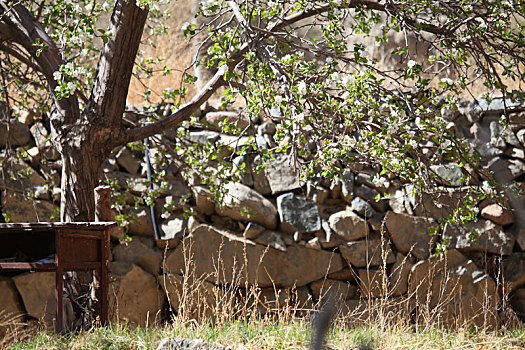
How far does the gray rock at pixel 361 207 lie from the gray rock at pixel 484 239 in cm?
86

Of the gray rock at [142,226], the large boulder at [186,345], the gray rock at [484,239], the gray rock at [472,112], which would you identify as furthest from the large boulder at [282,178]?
the large boulder at [186,345]

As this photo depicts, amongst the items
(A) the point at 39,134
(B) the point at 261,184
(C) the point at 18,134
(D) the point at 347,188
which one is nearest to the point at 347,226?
(D) the point at 347,188

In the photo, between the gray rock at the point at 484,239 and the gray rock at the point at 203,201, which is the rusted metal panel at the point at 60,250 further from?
the gray rock at the point at 484,239

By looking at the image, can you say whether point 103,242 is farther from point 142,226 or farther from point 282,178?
point 282,178

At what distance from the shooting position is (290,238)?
20.4 ft

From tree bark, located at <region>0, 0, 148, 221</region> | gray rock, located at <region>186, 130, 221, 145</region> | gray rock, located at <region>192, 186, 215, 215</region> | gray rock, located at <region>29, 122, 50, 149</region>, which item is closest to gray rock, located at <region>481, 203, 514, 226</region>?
gray rock, located at <region>192, 186, 215, 215</region>

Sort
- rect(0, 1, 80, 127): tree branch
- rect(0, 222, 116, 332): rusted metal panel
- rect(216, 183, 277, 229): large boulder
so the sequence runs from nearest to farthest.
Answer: rect(0, 222, 116, 332): rusted metal panel → rect(0, 1, 80, 127): tree branch → rect(216, 183, 277, 229): large boulder

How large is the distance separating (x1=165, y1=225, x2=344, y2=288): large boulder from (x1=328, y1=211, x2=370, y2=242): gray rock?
330mm

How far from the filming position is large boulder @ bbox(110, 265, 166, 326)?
227 inches

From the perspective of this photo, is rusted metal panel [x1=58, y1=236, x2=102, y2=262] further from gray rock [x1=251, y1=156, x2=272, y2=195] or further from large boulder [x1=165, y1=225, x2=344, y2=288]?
gray rock [x1=251, y1=156, x2=272, y2=195]

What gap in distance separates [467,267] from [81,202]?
→ 427 cm

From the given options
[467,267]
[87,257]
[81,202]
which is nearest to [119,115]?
[81,202]

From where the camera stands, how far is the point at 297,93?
11.8ft

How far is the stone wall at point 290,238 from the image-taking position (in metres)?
5.93
